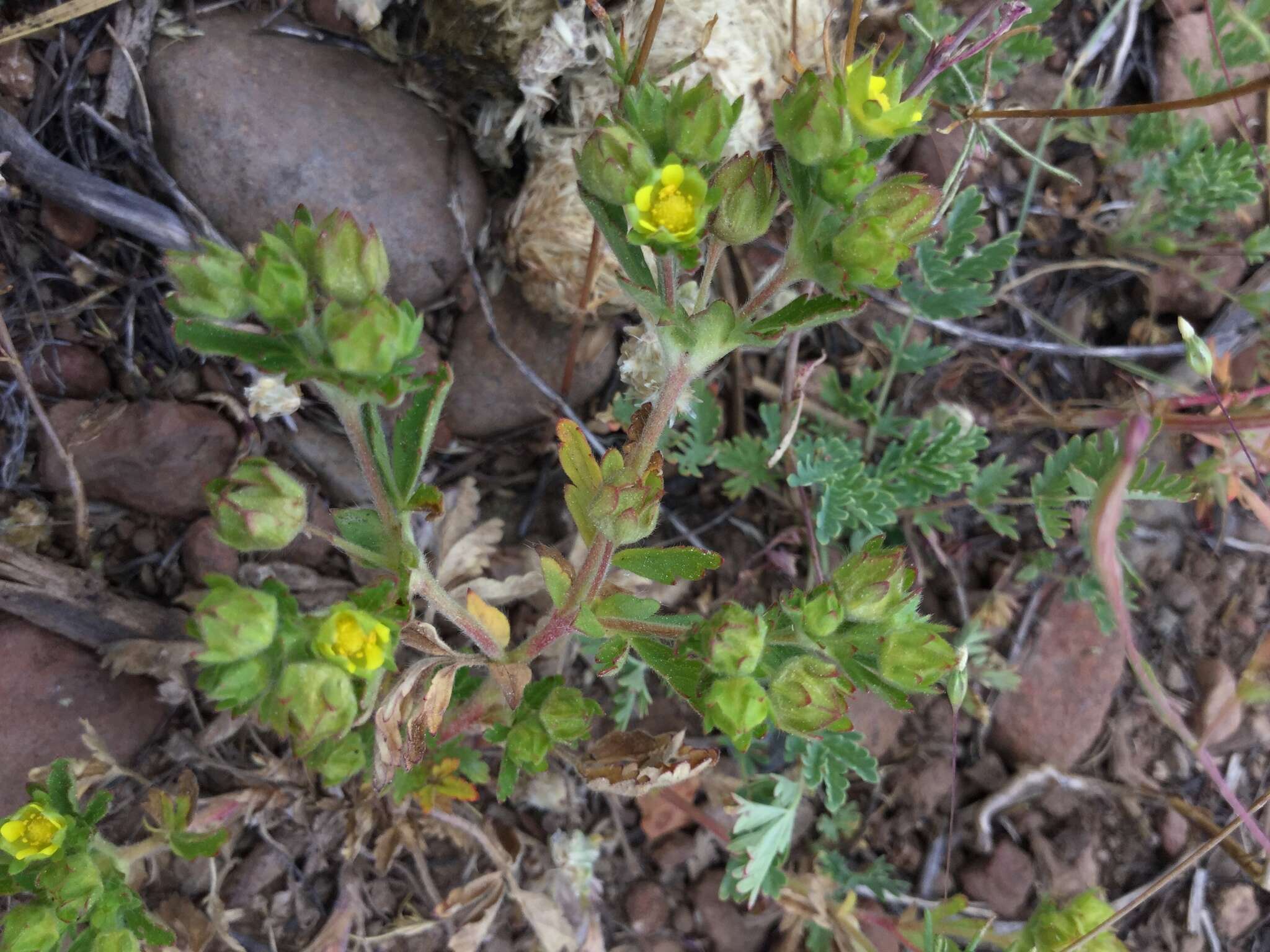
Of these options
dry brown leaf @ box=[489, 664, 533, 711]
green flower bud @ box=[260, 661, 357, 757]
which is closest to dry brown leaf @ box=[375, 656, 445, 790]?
dry brown leaf @ box=[489, 664, 533, 711]

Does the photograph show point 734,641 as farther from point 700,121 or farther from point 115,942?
point 115,942

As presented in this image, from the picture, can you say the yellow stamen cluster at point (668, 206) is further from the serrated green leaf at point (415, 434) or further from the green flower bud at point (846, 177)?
the serrated green leaf at point (415, 434)

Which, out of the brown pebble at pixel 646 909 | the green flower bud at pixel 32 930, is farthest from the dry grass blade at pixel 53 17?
the brown pebble at pixel 646 909

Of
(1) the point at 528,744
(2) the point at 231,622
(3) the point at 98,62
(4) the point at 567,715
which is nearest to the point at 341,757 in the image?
(1) the point at 528,744

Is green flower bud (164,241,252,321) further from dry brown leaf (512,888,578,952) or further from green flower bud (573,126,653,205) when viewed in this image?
dry brown leaf (512,888,578,952)

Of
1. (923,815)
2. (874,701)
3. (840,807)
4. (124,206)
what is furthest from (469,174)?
(923,815)
